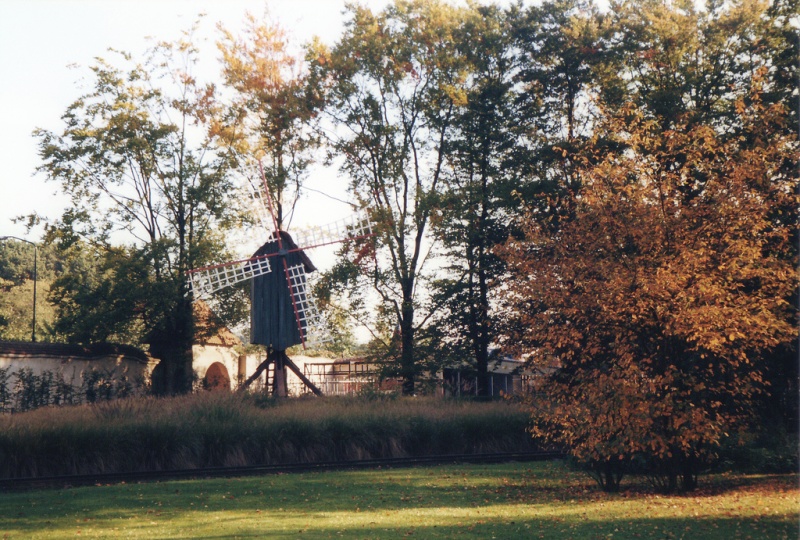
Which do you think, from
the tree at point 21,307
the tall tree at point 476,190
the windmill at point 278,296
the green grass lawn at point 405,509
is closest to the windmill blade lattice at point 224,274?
the windmill at point 278,296

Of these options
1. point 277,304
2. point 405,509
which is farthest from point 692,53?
point 405,509

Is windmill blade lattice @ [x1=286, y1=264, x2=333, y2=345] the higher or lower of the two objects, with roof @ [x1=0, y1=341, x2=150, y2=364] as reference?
higher

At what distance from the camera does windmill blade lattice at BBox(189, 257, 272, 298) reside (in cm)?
3128

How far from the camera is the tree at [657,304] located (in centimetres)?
1341

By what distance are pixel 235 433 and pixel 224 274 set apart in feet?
43.2

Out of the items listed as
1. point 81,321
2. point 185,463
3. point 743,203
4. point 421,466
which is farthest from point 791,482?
point 81,321

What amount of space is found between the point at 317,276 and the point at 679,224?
22264mm

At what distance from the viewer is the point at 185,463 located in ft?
63.1

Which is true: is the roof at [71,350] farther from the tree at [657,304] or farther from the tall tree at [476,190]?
the tree at [657,304]

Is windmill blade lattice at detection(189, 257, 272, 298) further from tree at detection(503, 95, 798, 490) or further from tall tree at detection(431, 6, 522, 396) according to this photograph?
tree at detection(503, 95, 798, 490)

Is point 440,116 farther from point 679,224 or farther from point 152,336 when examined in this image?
point 679,224

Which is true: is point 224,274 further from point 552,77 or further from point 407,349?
point 552,77

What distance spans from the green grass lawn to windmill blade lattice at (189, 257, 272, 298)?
14.9 m

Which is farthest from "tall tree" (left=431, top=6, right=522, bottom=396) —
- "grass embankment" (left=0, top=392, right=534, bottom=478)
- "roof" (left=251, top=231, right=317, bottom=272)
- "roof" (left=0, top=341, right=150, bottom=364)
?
"roof" (left=0, top=341, right=150, bottom=364)
